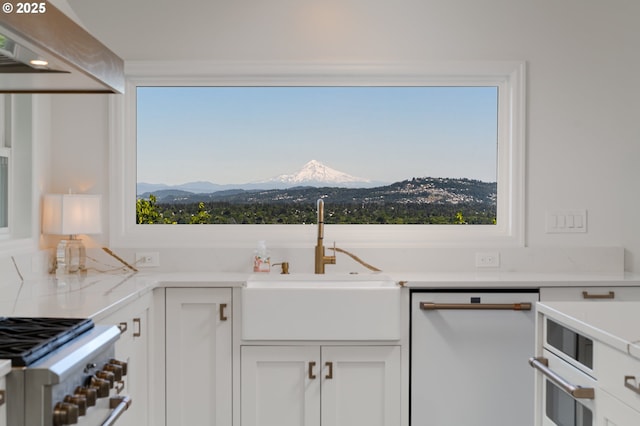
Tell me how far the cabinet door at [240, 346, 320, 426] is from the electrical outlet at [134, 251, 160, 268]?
80cm

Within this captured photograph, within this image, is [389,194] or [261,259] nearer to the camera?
[261,259]

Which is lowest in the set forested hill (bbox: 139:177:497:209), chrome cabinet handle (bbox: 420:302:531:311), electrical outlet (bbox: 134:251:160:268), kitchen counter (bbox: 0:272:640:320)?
chrome cabinet handle (bbox: 420:302:531:311)

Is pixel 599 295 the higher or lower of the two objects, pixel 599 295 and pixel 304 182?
the lower

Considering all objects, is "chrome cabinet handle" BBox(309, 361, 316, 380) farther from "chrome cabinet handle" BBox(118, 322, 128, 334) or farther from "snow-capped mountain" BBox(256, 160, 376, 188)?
"snow-capped mountain" BBox(256, 160, 376, 188)

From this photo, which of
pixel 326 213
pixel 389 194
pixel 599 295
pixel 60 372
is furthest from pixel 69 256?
pixel 599 295

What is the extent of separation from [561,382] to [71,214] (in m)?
2.38

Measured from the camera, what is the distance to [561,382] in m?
1.90

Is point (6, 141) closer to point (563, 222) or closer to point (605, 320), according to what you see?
point (605, 320)

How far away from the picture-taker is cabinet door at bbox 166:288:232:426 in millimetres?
2955

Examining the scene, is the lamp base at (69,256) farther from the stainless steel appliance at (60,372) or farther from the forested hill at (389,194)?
the stainless steel appliance at (60,372)

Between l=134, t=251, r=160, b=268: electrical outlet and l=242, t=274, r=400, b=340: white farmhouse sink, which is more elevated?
l=134, t=251, r=160, b=268: electrical outlet

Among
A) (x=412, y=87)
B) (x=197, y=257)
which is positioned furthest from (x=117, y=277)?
(x=412, y=87)

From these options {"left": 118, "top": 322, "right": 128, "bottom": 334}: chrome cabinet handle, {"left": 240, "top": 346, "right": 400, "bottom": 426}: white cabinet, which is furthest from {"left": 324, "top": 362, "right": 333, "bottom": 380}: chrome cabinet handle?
{"left": 118, "top": 322, "right": 128, "bottom": 334}: chrome cabinet handle

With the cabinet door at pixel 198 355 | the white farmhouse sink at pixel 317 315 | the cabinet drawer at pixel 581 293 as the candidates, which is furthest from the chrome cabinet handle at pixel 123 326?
the cabinet drawer at pixel 581 293
